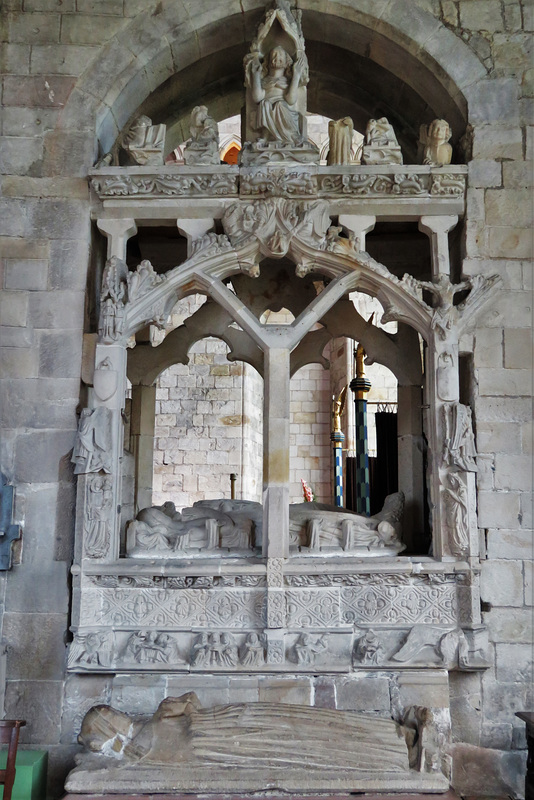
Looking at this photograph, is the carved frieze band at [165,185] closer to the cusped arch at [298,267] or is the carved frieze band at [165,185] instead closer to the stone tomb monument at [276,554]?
the stone tomb monument at [276,554]

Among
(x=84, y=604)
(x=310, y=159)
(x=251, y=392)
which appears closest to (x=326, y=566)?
(x=84, y=604)

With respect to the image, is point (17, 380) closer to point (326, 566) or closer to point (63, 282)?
point (63, 282)

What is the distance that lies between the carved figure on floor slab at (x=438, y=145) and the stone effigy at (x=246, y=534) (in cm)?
252

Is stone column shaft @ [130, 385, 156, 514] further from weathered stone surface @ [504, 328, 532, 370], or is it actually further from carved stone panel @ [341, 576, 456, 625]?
weathered stone surface @ [504, 328, 532, 370]

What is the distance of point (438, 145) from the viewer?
534 centimetres

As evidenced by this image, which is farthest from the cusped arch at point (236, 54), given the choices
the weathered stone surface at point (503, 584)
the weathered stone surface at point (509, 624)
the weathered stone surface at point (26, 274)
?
the weathered stone surface at point (509, 624)

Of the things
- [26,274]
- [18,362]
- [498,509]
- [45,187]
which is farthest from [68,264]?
[498,509]

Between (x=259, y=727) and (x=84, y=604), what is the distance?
1423 mm

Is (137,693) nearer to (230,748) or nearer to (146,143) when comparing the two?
(230,748)

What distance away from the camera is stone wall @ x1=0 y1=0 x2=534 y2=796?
485 cm

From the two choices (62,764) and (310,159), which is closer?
(62,764)

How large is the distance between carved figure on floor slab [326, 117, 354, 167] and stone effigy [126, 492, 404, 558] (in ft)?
8.13

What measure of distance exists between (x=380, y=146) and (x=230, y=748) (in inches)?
156

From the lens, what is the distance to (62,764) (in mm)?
4719
